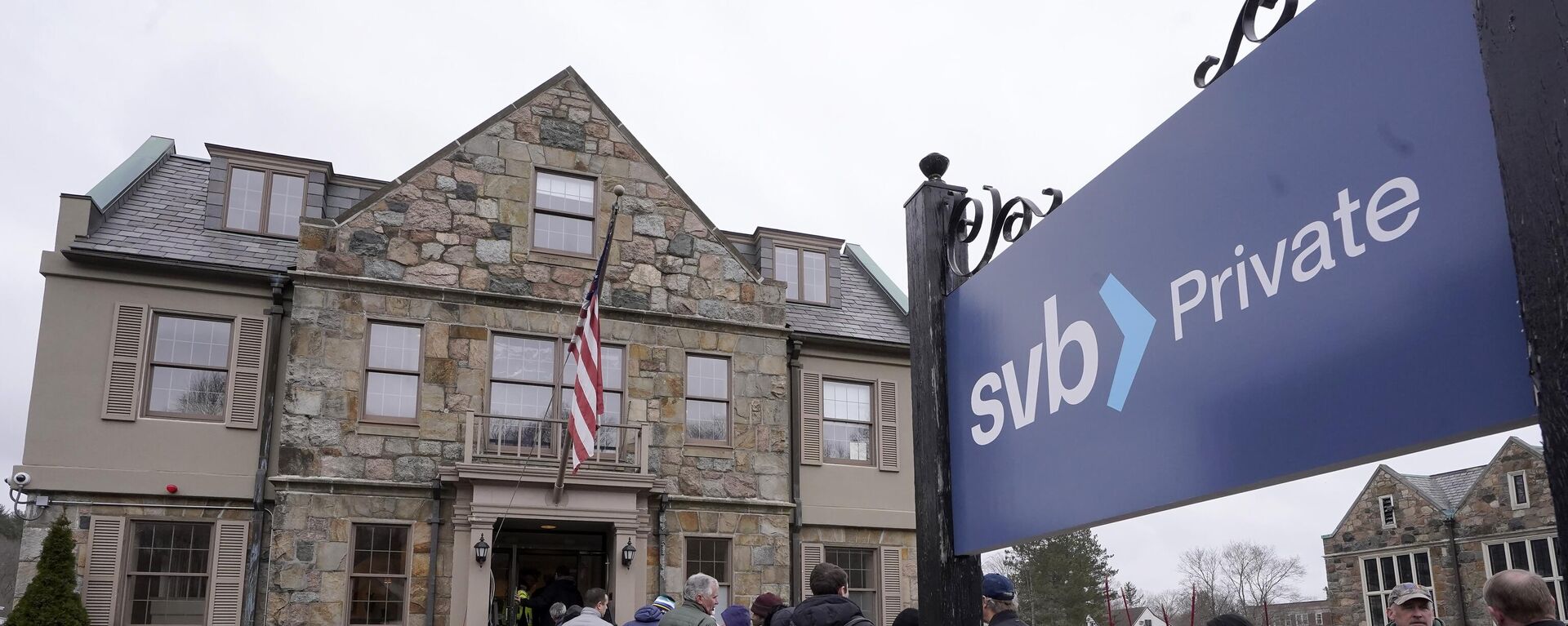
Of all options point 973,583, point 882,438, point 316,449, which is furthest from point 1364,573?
point 973,583

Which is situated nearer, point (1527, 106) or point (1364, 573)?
point (1527, 106)

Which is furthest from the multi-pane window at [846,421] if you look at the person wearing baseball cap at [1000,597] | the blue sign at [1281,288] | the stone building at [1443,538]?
the stone building at [1443,538]

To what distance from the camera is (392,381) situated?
1410 centimetres

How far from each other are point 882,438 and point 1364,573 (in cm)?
2475

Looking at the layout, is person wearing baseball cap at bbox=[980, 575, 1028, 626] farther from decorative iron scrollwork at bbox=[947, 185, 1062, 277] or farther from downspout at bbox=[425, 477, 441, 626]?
downspout at bbox=[425, 477, 441, 626]

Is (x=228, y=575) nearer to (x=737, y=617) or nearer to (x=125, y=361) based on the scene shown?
(x=125, y=361)

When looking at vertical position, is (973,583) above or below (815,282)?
below

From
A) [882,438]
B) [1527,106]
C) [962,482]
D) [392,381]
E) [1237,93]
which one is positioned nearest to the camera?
[1527,106]

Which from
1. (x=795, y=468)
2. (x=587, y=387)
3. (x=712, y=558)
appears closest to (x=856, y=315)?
(x=795, y=468)

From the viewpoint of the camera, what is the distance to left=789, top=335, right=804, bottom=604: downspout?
53.2 feet

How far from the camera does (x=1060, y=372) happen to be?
6.76 feet

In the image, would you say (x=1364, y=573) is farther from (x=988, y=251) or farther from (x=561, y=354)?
(x=988, y=251)

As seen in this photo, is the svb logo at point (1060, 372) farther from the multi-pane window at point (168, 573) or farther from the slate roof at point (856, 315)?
the slate roof at point (856, 315)

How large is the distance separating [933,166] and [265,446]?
518 inches
